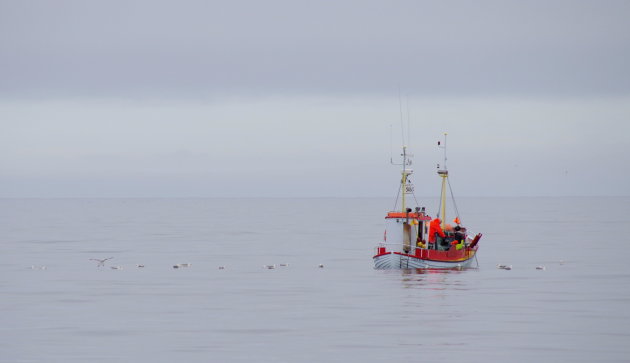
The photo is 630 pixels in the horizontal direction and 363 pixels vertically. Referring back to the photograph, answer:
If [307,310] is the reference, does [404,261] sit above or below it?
above

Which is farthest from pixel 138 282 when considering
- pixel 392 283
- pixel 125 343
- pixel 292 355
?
pixel 292 355

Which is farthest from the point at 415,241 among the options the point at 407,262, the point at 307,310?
the point at 307,310

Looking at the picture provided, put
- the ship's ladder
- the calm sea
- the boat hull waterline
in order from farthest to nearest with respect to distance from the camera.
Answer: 1. the boat hull waterline
2. the ship's ladder
3. the calm sea

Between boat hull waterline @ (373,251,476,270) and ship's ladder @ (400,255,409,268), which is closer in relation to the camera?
ship's ladder @ (400,255,409,268)

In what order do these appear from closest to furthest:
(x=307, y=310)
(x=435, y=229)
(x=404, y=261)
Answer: (x=307, y=310) → (x=435, y=229) → (x=404, y=261)

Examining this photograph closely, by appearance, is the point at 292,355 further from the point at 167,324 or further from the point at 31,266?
the point at 31,266

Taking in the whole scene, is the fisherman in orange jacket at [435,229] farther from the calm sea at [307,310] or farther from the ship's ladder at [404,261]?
the calm sea at [307,310]

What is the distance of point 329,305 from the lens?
60562 mm

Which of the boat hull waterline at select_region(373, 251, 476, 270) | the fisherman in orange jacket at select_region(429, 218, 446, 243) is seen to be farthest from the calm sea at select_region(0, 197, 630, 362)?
the fisherman in orange jacket at select_region(429, 218, 446, 243)

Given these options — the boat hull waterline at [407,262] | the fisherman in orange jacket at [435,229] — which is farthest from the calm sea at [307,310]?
the fisherman in orange jacket at [435,229]

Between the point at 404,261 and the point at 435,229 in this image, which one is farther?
the point at 404,261

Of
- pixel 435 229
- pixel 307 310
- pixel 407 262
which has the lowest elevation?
pixel 307 310

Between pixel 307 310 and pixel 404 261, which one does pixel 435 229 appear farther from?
pixel 307 310

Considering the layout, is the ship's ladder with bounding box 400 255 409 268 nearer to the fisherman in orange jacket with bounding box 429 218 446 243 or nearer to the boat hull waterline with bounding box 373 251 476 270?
the boat hull waterline with bounding box 373 251 476 270
